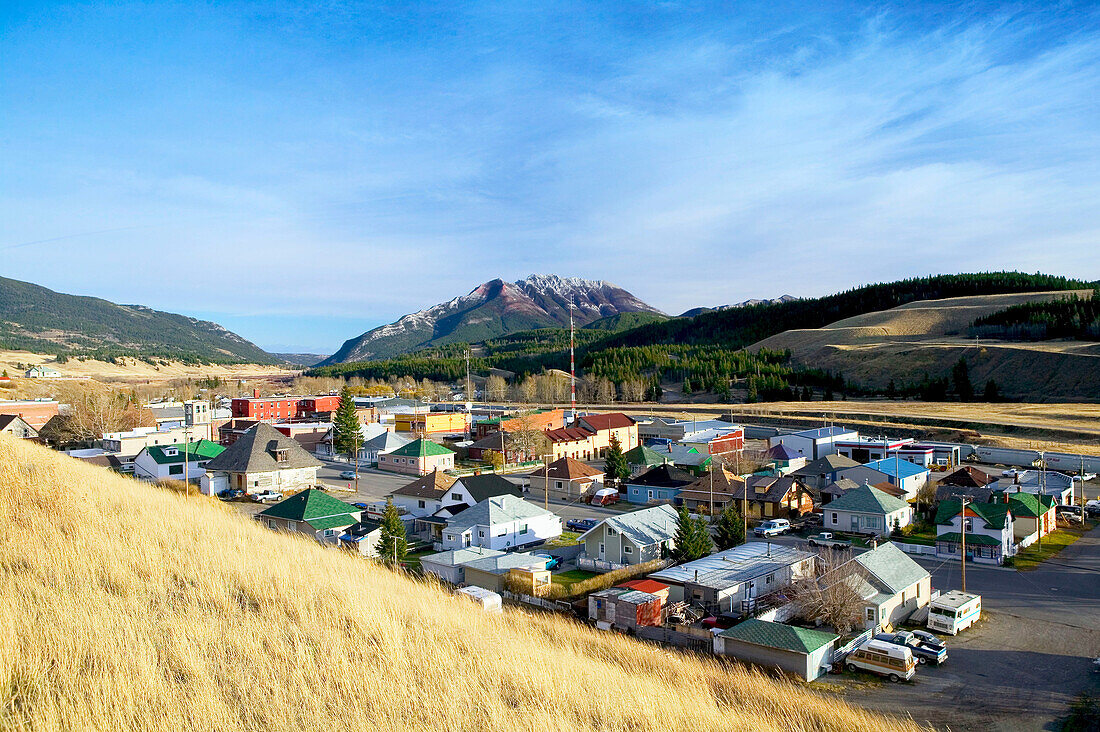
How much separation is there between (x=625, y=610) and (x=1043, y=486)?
A: 2051cm

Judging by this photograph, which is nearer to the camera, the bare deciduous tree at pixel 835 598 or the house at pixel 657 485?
the bare deciduous tree at pixel 835 598

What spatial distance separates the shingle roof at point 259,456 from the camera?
1141 inches


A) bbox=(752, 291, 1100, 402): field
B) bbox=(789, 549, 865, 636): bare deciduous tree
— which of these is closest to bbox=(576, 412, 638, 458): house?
bbox=(789, 549, 865, 636): bare deciduous tree

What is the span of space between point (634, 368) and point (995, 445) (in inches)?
2193

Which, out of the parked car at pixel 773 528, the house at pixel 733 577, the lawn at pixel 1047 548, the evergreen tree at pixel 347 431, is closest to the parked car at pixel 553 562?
the house at pixel 733 577

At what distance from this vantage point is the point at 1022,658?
12414 mm

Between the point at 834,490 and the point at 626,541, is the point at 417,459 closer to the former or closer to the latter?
the point at 626,541

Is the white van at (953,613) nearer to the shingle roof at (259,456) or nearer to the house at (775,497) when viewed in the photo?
the house at (775,497)

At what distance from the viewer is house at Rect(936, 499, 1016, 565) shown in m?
19.1

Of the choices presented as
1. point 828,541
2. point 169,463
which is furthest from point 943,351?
point 169,463

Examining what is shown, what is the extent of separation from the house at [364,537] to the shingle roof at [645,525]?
618 cm

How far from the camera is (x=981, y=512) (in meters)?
19.6

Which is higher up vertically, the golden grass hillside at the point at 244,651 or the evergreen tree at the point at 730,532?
the golden grass hillside at the point at 244,651

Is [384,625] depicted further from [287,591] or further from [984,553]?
[984,553]
